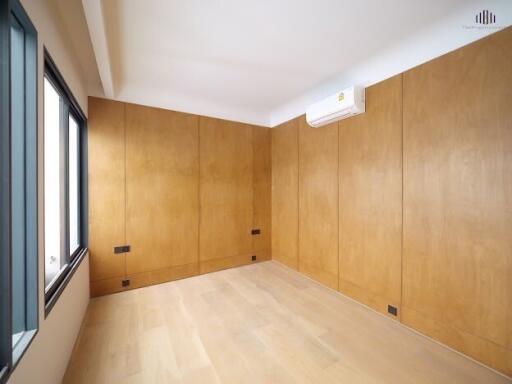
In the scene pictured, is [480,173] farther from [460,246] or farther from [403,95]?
[403,95]

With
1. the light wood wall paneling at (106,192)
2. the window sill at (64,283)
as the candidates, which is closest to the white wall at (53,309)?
the window sill at (64,283)

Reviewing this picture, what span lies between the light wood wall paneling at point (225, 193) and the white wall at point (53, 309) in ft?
5.64

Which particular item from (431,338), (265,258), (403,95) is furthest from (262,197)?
Answer: (431,338)

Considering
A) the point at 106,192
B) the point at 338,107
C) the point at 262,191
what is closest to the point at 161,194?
the point at 106,192

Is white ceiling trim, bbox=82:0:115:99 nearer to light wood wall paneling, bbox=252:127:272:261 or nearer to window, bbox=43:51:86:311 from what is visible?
window, bbox=43:51:86:311

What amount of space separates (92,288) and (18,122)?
2430 mm

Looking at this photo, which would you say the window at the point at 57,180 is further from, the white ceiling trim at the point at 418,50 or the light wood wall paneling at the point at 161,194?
the white ceiling trim at the point at 418,50

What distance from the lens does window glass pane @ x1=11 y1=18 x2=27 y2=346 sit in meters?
1.20

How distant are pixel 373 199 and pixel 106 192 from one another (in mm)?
3319

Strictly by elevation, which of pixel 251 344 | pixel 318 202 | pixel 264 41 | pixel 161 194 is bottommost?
pixel 251 344

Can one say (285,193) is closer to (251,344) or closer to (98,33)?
(251,344)

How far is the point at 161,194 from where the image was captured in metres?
3.29

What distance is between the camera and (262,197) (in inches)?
165

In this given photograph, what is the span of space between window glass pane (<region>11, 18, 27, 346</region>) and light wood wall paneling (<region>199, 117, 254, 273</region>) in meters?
2.39
